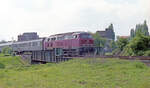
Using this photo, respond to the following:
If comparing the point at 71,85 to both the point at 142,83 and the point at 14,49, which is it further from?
the point at 14,49

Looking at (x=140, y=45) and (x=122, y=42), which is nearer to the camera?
(x=140, y=45)

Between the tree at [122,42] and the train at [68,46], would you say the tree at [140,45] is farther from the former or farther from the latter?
the tree at [122,42]

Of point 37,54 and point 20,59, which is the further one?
point 20,59

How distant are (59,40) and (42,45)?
786cm

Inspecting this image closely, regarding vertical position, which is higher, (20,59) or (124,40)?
(124,40)

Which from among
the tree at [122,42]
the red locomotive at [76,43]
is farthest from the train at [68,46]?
the tree at [122,42]

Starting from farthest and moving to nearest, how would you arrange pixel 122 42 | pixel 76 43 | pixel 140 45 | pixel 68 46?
pixel 122 42
pixel 68 46
pixel 76 43
pixel 140 45

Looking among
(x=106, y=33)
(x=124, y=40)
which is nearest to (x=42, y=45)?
(x=124, y=40)

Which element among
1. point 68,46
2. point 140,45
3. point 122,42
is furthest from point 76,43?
point 122,42

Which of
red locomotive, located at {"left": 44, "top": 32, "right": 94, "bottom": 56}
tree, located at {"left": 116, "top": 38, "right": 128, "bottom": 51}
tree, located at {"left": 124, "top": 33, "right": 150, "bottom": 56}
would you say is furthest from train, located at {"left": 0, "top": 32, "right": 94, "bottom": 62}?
tree, located at {"left": 116, "top": 38, "right": 128, "bottom": 51}

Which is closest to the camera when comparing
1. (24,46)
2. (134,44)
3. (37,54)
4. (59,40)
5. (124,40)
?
(134,44)

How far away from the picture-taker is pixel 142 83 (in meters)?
12.4

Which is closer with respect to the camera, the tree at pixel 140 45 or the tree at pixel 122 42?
the tree at pixel 140 45

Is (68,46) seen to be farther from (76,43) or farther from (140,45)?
(140,45)
